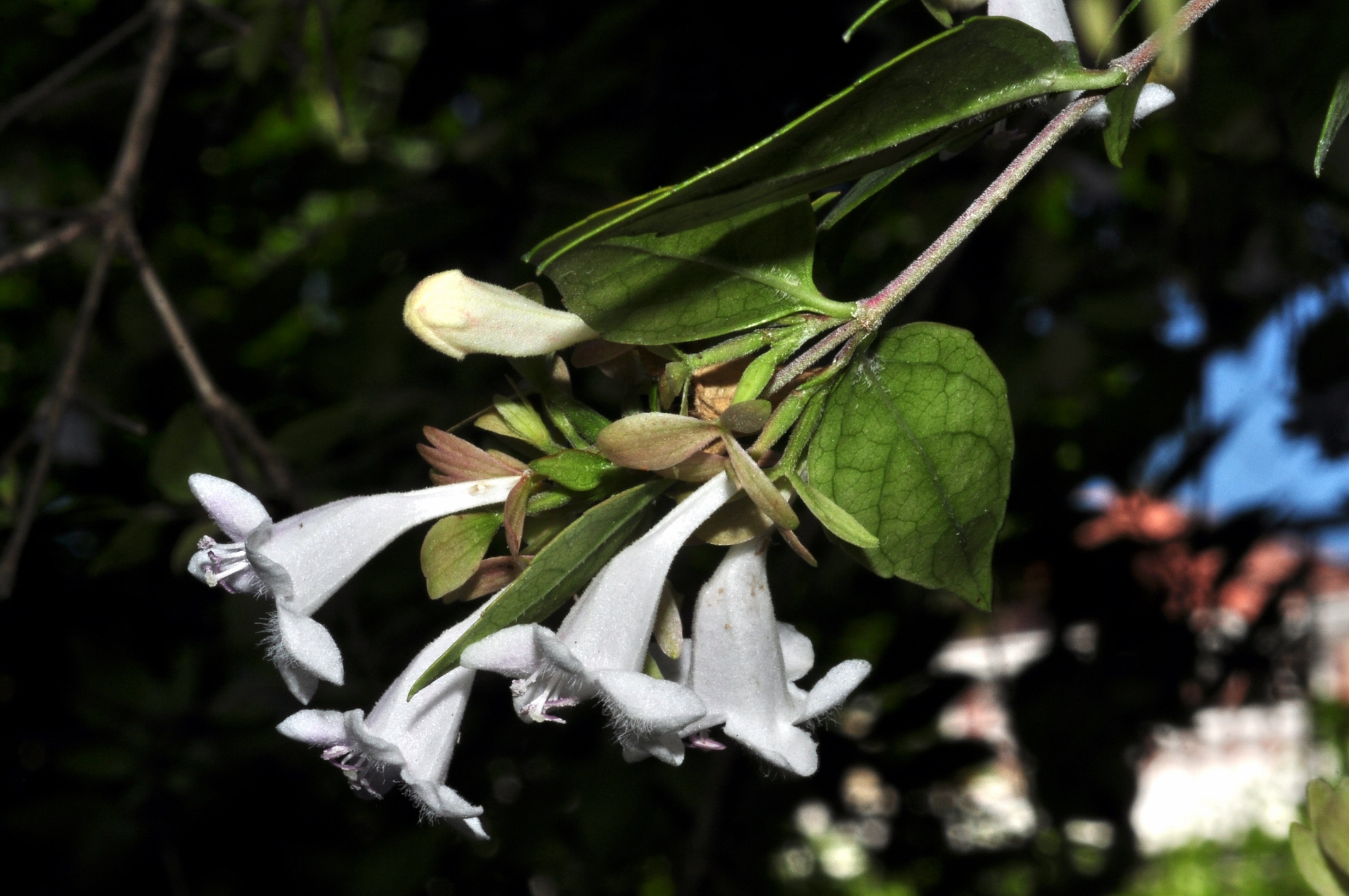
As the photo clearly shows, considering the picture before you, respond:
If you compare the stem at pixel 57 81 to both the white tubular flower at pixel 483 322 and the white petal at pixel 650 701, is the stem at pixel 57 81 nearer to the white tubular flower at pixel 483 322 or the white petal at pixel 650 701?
the white tubular flower at pixel 483 322

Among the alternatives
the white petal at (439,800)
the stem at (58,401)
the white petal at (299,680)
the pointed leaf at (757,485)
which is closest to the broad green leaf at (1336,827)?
the pointed leaf at (757,485)

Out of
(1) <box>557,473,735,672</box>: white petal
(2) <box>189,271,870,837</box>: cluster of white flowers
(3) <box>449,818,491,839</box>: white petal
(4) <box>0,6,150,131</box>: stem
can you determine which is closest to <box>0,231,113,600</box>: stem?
(4) <box>0,6,150,131</box>: stem

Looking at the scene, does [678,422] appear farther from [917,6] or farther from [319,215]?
[319,215]

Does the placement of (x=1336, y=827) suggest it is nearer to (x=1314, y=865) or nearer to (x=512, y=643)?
(x=1314, y=865)

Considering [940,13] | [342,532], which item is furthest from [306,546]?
[940,13]

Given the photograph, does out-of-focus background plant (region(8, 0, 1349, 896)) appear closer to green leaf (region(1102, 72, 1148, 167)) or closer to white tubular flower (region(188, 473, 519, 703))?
white tubular flower (region(188, 473, 519, 703))

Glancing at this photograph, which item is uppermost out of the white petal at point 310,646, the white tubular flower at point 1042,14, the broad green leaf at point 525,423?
the white tubular flower at point 1042,14

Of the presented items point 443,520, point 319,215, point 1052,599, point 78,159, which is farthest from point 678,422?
point 319,215
